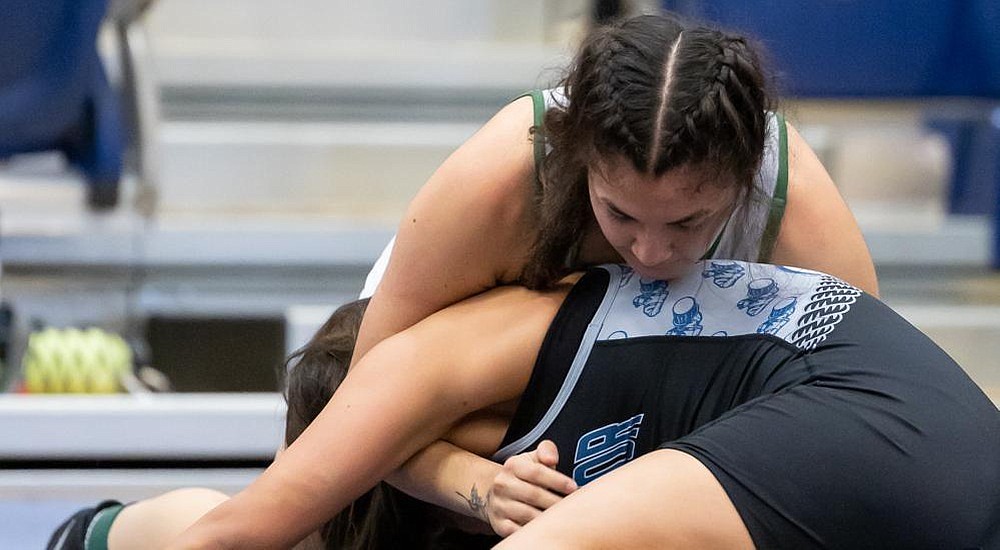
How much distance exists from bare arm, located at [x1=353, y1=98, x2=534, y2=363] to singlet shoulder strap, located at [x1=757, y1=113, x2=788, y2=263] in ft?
0.88

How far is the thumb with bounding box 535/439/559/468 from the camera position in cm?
133

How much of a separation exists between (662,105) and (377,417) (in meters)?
0.42

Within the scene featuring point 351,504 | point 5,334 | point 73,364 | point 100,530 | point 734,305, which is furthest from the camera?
point 5,334

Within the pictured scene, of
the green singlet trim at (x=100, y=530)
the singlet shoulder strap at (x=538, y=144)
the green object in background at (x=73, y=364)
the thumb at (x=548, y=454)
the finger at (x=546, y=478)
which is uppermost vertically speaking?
the singlet shoulder strap at (x=538, y=144)

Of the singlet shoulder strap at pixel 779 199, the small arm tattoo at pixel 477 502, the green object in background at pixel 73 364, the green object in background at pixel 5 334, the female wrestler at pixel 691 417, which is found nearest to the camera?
the female wrestler at pixel 691 417

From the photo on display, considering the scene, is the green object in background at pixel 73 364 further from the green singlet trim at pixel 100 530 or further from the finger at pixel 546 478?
the finger at pixel 546 478

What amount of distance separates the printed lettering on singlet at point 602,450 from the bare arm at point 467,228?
0.24m

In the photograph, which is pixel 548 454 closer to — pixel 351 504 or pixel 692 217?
pixel 692 217

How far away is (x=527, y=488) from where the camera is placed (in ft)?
4.33

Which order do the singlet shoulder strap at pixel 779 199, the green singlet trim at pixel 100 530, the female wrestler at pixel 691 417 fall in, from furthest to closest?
the green singlet trim at pixel 100 530
the singlet shoulder strap at pixel 779 199
the female wrestler at pixel 691 417

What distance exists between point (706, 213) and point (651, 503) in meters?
0.31

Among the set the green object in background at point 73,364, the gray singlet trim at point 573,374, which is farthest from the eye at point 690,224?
the green object in background at point 73,364

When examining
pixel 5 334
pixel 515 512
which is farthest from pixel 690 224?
pixel 5 334

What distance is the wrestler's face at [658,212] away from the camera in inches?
51.3
